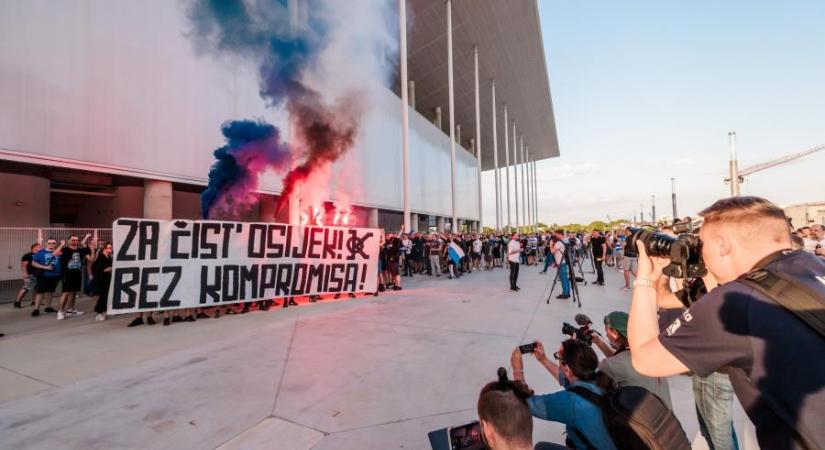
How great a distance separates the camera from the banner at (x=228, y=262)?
6.76 meters

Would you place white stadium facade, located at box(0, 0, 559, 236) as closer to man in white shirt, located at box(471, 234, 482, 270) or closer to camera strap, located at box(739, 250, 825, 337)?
man in white shirt, located at box(471, 234, 482, 270)

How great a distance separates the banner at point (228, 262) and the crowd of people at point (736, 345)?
759 cm

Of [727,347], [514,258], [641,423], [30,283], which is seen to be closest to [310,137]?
[514,258]

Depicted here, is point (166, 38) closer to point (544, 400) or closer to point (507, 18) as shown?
point (544, 400)

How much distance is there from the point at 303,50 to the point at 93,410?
13.3m

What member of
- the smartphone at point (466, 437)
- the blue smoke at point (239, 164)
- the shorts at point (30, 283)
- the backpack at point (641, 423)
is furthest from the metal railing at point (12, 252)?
the backpack at point (641, 423)

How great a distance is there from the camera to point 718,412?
7.79 feet

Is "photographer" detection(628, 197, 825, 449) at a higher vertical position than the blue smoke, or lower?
lower

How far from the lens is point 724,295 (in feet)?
3.61

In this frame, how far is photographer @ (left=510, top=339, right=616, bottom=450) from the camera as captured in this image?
1.70 metres

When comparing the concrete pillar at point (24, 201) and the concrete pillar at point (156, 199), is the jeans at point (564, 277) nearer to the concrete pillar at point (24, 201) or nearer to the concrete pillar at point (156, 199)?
the concrete pillar at point (156, 199)

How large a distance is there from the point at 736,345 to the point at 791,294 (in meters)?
0.21

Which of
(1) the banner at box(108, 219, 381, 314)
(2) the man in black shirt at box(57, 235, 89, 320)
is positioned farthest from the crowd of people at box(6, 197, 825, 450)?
(2) the man in black shirt at box(57, 235, 89, 320)

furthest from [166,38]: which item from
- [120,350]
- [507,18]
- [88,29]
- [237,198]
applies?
[507,18]
